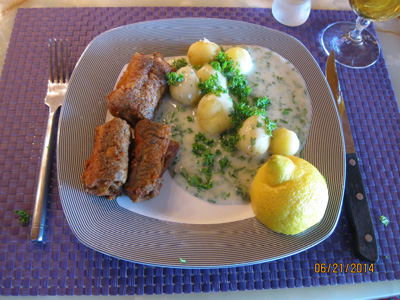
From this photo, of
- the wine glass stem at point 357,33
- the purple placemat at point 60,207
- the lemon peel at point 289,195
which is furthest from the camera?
the wine glass stem at point 357,33

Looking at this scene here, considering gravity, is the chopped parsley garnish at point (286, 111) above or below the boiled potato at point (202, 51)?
below

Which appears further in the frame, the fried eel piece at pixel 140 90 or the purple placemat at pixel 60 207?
the fried eel piece at pixel 140 90

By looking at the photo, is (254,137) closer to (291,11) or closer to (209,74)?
(209,74)

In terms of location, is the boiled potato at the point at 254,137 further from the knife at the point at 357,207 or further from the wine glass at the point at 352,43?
the wine glass at the point at 352,43

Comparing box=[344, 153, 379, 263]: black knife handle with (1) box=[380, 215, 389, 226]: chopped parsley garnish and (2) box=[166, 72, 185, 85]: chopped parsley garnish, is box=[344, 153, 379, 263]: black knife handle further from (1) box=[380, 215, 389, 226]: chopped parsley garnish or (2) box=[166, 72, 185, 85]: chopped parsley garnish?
(2) box=[166, 72, 185, 85]: chopped parsley garnish

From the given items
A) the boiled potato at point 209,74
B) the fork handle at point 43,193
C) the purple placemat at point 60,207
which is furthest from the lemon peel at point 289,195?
the fork handle at point 43,193

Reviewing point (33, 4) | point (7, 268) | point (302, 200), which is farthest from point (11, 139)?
point (302, 200)
